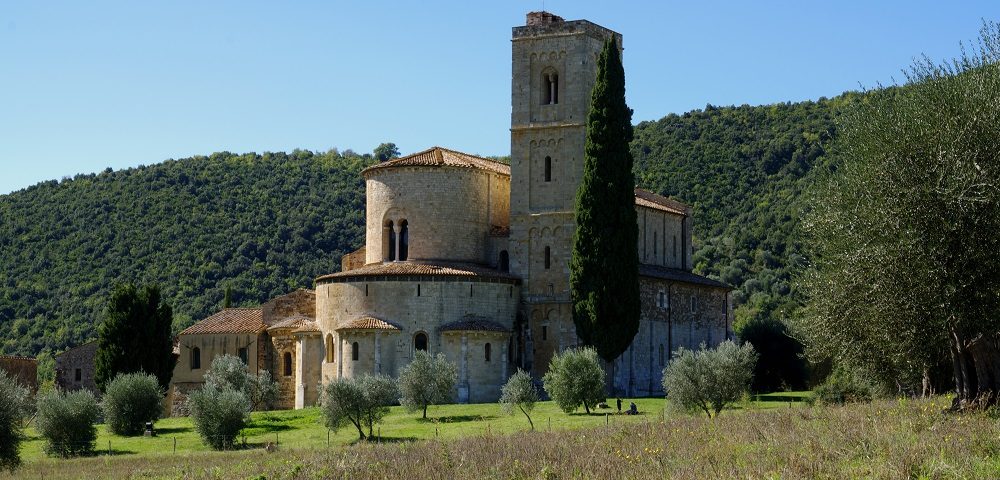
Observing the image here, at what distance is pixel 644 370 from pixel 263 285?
31185mm

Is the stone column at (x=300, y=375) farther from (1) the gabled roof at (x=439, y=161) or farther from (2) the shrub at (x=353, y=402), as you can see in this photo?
(2) the shrub at (x=353, y=402)

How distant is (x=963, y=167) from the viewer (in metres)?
24.5

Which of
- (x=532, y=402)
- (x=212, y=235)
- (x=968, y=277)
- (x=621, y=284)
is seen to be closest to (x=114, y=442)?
(x=532, y=402)

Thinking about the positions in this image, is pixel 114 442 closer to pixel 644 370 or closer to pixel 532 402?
pixel 532 402

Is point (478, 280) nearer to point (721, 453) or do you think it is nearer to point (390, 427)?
point (390, 427)

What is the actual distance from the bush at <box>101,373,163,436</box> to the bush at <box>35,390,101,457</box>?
3.35 meters

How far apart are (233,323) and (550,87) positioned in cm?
1541

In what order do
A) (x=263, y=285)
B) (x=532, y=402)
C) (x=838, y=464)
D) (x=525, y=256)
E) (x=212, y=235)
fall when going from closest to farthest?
(x=838, y=464), (x=532, y=402), (x=525, y=256), (x=263, y=285), (x=212, y=235)

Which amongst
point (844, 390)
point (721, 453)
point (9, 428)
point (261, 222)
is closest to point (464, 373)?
point (844, 390)

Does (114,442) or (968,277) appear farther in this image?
(114,442)

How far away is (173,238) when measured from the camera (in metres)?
82.3

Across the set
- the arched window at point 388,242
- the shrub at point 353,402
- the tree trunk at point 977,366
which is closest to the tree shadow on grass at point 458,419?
the shrub at point 353,402

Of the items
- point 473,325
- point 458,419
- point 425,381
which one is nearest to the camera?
point 458,419

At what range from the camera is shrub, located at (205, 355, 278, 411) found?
162 ft
